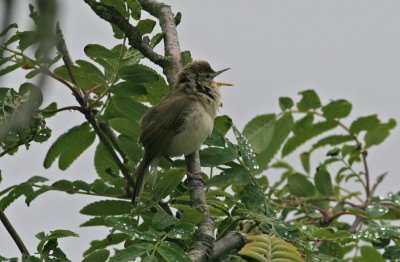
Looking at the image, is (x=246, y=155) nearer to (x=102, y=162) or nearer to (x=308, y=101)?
(x=102, y=162)

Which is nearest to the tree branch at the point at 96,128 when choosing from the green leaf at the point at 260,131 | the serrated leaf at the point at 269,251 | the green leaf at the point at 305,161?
the serrated leaf at the point at 269,251

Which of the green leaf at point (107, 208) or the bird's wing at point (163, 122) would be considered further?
the bird's wing at point (163, 122)

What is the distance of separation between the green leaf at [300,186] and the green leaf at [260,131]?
0.31 m

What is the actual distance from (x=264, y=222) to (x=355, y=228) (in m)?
1.52

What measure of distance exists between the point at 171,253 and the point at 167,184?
1.82ft

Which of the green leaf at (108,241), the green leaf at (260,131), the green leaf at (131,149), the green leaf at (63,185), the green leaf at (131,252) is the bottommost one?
the green leaf at (131,252)

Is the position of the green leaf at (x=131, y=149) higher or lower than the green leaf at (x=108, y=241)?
higher

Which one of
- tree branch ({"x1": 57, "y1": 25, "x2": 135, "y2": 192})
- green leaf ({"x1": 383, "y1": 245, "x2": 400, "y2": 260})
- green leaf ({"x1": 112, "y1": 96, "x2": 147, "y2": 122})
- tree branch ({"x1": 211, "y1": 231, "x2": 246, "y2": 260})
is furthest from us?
green leaf ({"x1": 112, "y1": 96, "x2": 147, "y2": 122})

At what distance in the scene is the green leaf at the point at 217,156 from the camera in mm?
3254

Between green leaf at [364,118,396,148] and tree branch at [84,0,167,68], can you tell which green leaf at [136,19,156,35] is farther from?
green leaf at [364,118,396,148]

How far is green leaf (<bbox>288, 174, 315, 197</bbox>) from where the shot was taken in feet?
14.3

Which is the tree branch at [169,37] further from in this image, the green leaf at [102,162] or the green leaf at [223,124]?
the green leaf at [102,162]

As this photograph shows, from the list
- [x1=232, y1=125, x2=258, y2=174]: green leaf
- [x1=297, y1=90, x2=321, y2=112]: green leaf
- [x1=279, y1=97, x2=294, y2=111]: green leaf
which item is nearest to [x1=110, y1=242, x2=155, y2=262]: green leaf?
[x1=232, y1=125, x2=258, y2=174]: green leaf

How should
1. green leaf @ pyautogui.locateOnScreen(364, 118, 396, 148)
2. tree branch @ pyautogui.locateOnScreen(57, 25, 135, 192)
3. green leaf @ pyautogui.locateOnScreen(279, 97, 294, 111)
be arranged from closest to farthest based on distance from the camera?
1. tree branch @ pyautogui.locateOnScreen(57, 25, 135, 192)
2. green leaf @ pyautogui.locateOnScreen(279, 97, 294, 111)
3. green leaf @ pyautogui.locateOnScreen(364, 118, 396, 148)
